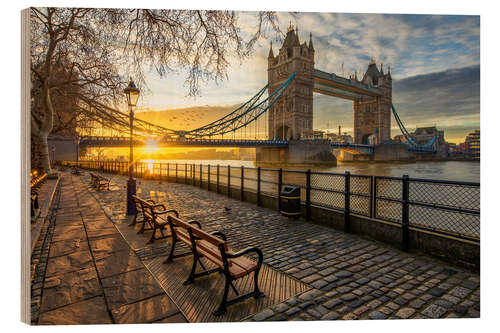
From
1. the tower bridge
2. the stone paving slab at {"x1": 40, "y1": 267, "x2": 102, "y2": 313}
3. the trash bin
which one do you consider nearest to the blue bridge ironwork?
the tower bridge

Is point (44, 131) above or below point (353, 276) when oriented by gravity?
above

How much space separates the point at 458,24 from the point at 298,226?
4.60 meters

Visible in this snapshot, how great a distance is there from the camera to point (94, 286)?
3.09 meters

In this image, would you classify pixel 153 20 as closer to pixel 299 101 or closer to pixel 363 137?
pixel 299 101

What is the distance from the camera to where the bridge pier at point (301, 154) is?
4922cm

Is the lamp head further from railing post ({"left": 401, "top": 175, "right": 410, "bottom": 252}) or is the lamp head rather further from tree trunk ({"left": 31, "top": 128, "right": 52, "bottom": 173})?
tree trunk ({"left": 31, "top": 128, "right": 52, "bottom": 173})

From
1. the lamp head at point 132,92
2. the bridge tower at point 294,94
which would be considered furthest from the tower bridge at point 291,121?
the lamp head at point 132,92

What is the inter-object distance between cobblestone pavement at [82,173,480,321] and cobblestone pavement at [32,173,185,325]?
1132 millimetres

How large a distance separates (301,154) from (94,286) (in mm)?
47816

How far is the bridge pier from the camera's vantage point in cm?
4922

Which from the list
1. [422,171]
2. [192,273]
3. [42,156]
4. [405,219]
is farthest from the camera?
[422,171]

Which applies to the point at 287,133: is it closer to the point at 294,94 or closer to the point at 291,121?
the point at 291,121

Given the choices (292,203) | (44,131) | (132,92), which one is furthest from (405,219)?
(44,131)

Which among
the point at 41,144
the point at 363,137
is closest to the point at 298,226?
the point at 41,144
